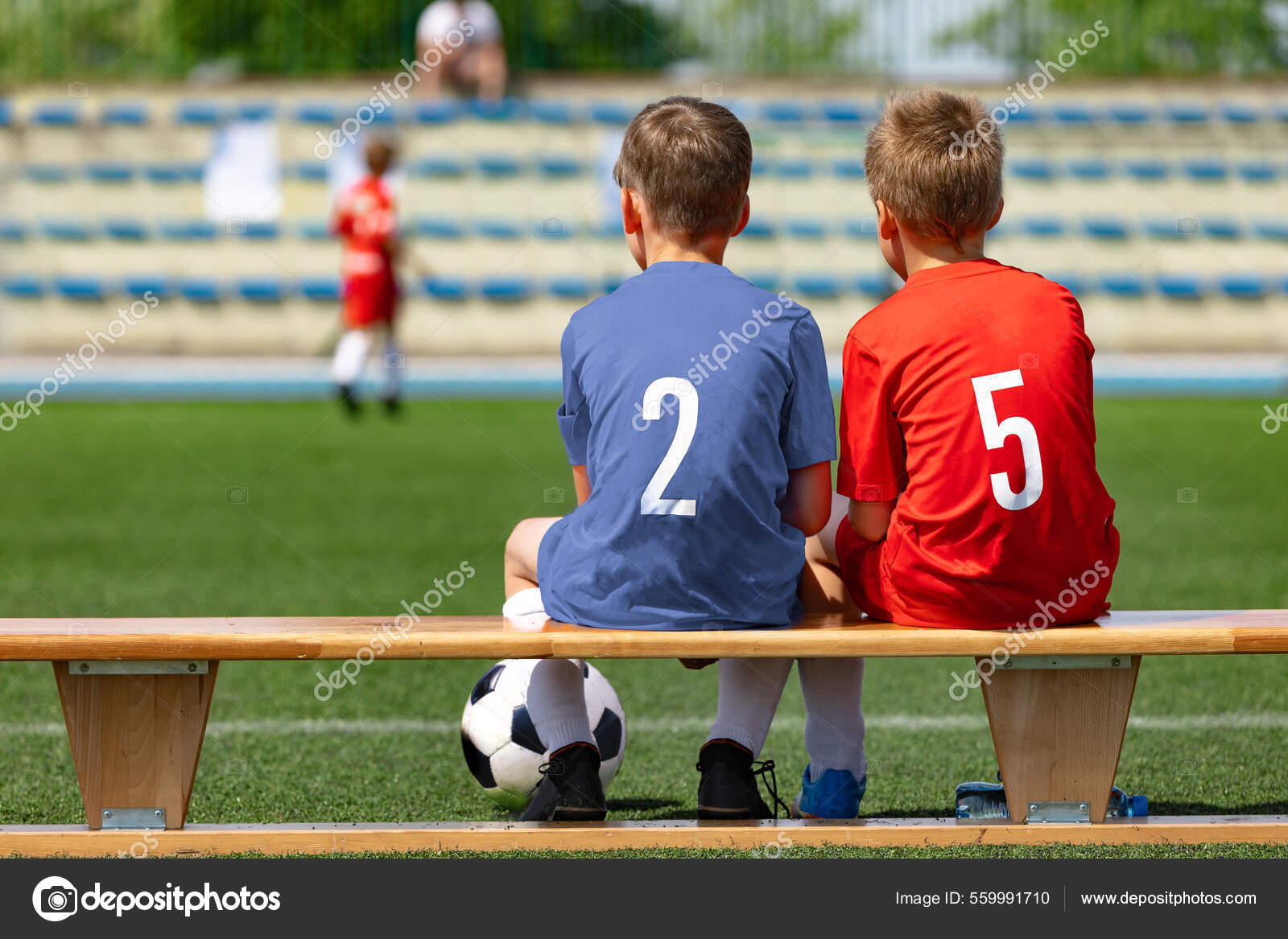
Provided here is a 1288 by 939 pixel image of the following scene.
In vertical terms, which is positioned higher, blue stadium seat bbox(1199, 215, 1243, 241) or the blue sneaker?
blue stadium seat bbox(1199, 215, 1243, 241)

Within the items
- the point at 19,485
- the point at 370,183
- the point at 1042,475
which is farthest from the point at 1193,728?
the point at 370,183

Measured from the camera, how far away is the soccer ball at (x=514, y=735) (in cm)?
306

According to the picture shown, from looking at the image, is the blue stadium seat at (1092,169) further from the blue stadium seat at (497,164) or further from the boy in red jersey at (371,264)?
the boy in red jersey at (371,264)

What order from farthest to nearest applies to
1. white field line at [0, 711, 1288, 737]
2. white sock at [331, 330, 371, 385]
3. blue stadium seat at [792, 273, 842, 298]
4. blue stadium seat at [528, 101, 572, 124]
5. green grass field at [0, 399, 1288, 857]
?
blue stadium seat at [528, 101, 572, 124]
blue stadium seat at [792, 273, 842, 298]
white sock at [331, 330, 371, 385]
white field line at [0, 711, 1288, 737]
green grass field at [0, 399, 1288, 857]

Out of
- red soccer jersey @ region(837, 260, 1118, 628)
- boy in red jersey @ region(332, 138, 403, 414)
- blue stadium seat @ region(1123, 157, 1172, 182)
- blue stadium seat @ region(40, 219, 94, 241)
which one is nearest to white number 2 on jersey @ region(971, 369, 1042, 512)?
red soccer jersey @ region(837, 260, 1118, 628)

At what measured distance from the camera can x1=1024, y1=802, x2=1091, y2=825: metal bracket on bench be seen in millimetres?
2648

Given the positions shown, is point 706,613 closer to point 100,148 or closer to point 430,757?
point 430,757

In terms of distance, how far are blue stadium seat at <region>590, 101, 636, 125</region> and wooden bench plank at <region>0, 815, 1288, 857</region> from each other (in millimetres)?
17301

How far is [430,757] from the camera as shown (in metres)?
3.55

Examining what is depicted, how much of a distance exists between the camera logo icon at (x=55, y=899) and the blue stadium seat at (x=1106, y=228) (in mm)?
18210

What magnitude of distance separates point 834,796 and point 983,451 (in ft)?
2.35

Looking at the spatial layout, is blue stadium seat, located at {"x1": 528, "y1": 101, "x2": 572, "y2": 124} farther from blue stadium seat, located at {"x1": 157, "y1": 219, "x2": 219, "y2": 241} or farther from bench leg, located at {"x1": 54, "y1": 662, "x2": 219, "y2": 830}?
bench leg, located at {"x1": 54, "y1": 662, "x2": 219, "y2": 830}

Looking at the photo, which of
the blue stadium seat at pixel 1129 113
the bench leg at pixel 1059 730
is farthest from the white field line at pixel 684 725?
the blue stadium seat at pixel 1129 113

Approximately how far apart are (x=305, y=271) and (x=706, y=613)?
17.0m
